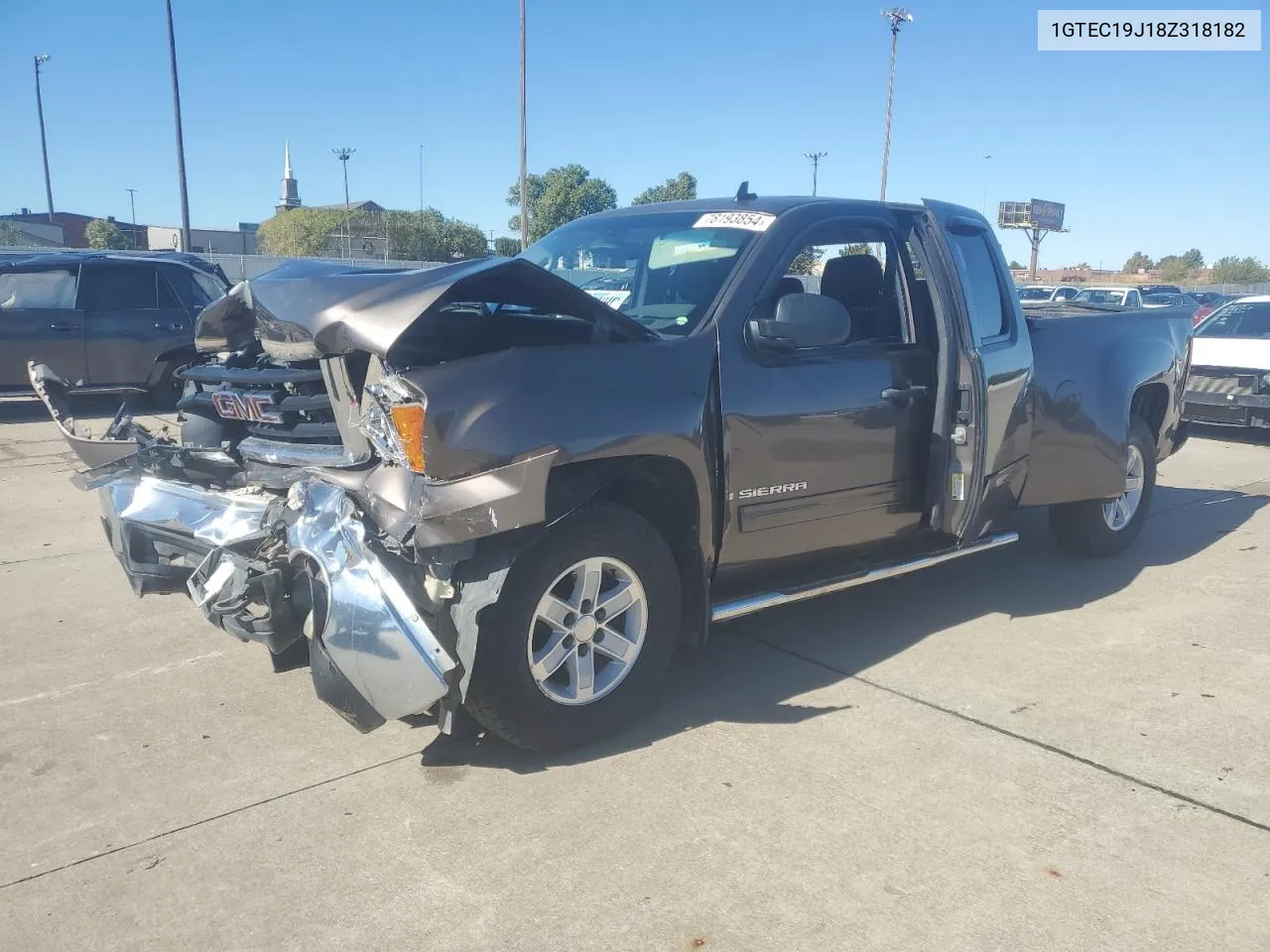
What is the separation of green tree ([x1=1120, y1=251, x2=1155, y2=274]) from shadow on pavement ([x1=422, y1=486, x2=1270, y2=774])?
9803cm

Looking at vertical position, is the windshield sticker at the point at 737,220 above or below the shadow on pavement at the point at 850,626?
above

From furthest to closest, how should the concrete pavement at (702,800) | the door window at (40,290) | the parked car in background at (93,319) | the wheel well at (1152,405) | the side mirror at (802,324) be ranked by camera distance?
the door window at (40,290) < the parked car in background at (93,319) < the wheel well at (1152,405) < the side mirror at (802,324) < the concrete pavement at (702,800)

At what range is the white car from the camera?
1099 centimetres

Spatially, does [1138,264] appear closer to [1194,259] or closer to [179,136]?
[1194,259]

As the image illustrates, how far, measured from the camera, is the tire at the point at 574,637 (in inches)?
130

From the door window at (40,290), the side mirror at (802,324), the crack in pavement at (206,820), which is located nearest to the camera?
the crack in pavement at (206,820)

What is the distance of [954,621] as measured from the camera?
511cm

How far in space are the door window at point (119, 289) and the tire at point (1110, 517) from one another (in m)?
10.3

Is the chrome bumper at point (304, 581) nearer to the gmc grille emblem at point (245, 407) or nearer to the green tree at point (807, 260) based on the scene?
the gmc grille emblem at point (245, 407)

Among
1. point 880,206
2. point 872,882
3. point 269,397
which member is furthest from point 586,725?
point 880,206

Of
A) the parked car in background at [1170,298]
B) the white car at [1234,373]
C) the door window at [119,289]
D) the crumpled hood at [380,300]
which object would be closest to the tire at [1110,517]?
the crumpled hood at [380,300]

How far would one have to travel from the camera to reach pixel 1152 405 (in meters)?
6.46

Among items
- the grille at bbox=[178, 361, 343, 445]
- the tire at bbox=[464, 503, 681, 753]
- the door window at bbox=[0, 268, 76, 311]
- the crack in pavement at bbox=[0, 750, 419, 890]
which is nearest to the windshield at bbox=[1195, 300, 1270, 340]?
the tire at bbox=[464, 503, 681, 753]

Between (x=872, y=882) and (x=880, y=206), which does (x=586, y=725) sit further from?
(x=880, y=206)
